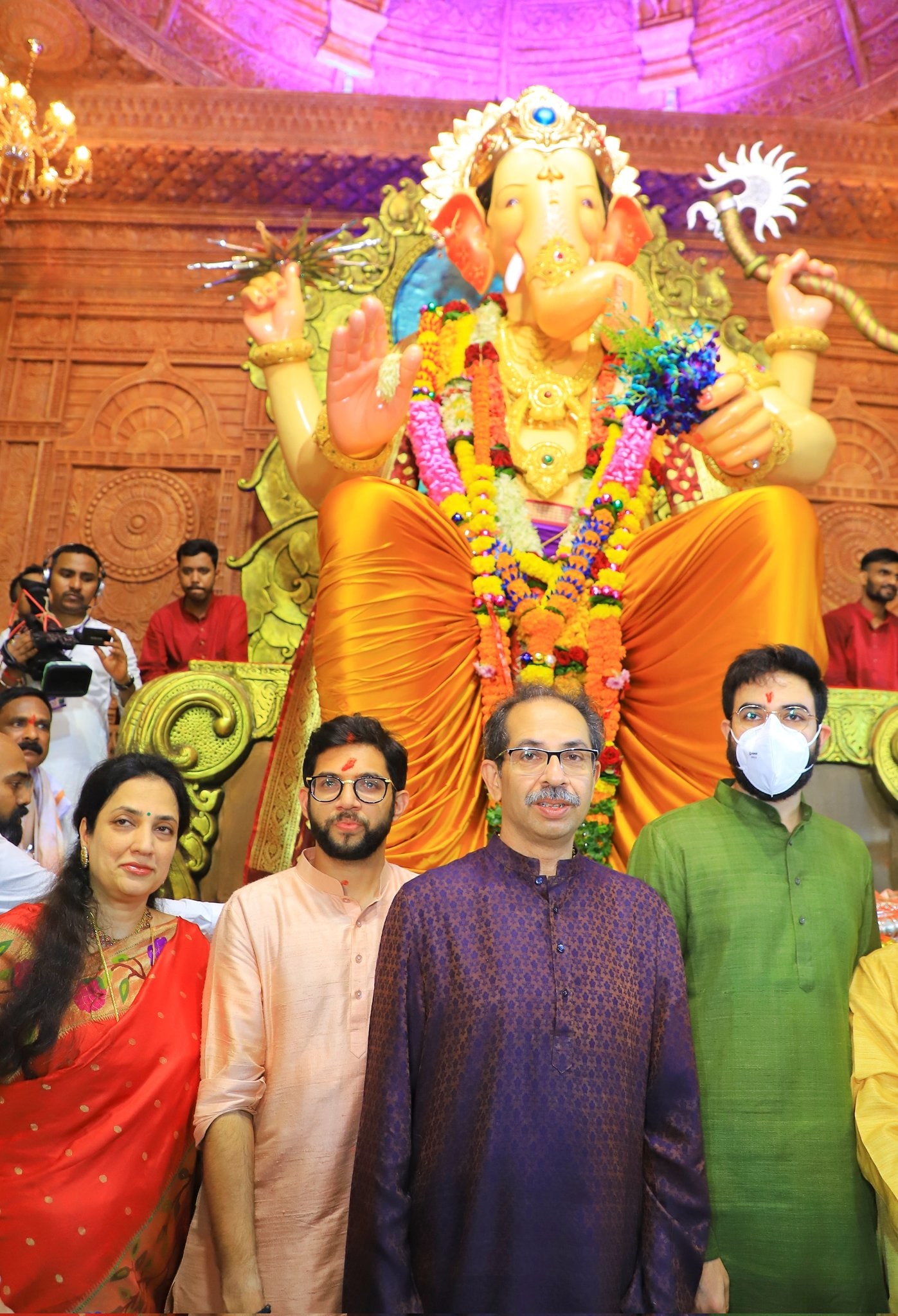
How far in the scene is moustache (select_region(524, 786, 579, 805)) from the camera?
5.66ft

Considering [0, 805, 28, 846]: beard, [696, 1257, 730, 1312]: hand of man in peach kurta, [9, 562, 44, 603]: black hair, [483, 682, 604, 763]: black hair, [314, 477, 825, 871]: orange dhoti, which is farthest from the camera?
[9, 562, 44, 603]: black hair

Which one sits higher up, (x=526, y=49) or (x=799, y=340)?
(x=526, y=49)

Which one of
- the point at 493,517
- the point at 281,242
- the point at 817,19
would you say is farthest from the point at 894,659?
the point at 817,19

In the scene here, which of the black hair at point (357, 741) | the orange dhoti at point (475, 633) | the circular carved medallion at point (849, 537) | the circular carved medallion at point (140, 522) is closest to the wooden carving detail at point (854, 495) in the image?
the circular carved medallion at point (849, 537)

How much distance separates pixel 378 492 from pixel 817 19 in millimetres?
3758

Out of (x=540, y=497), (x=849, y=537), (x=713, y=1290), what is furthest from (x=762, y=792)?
(x=849, y=537)

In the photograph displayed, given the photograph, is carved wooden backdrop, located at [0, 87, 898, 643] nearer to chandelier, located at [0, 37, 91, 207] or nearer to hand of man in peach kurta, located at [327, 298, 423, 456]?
chandelier, located at [0, 37, 91, 207]

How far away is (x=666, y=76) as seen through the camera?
5758 mm

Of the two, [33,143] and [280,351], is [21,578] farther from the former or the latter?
[33,143]

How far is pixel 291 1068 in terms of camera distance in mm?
1794

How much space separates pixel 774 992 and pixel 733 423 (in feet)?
5.56

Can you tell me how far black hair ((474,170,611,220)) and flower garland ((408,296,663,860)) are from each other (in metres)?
0.40

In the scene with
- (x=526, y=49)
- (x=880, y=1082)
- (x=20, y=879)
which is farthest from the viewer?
(x=526, y=49)

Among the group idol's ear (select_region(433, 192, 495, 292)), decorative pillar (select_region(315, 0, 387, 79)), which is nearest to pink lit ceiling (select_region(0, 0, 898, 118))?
decorative pillar (select_region(315, 0, 387, 79))
